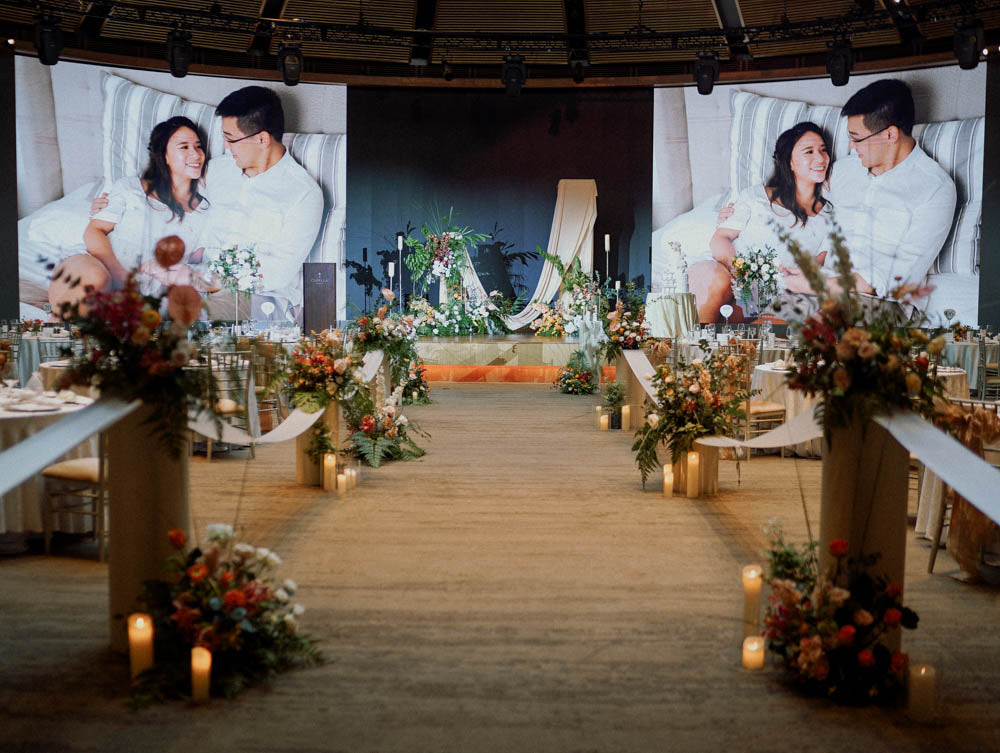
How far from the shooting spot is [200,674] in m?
3.26

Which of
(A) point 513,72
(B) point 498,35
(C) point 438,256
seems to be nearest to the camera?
(B) point 498,35

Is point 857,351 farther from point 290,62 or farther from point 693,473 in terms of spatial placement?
point 290,62

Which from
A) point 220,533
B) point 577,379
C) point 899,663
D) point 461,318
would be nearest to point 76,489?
point 220,533

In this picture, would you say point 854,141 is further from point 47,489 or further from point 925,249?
point 47,489

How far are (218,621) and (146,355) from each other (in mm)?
935

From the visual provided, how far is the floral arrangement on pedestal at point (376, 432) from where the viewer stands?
23.9 ft

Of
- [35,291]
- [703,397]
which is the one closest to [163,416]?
[703,397]

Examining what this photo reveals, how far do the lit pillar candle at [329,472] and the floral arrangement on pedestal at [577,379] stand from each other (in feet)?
19.9

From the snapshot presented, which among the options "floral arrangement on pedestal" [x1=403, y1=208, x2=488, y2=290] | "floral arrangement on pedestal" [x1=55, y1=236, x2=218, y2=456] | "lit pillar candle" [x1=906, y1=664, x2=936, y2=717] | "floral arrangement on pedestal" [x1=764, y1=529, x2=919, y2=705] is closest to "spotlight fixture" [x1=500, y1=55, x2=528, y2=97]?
"floral arrangement on pedestal" [x1=403, y1=208, x2=488, y2=290]

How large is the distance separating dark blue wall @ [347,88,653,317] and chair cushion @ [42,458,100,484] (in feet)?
37.0

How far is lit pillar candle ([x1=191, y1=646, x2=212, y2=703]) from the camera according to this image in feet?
10.7

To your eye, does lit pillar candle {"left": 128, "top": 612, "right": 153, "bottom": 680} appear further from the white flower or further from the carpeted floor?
the white flower

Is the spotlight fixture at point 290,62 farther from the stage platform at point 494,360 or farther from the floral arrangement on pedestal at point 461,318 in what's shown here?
the stage platform at point 494,360

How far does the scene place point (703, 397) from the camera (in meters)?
6.38
